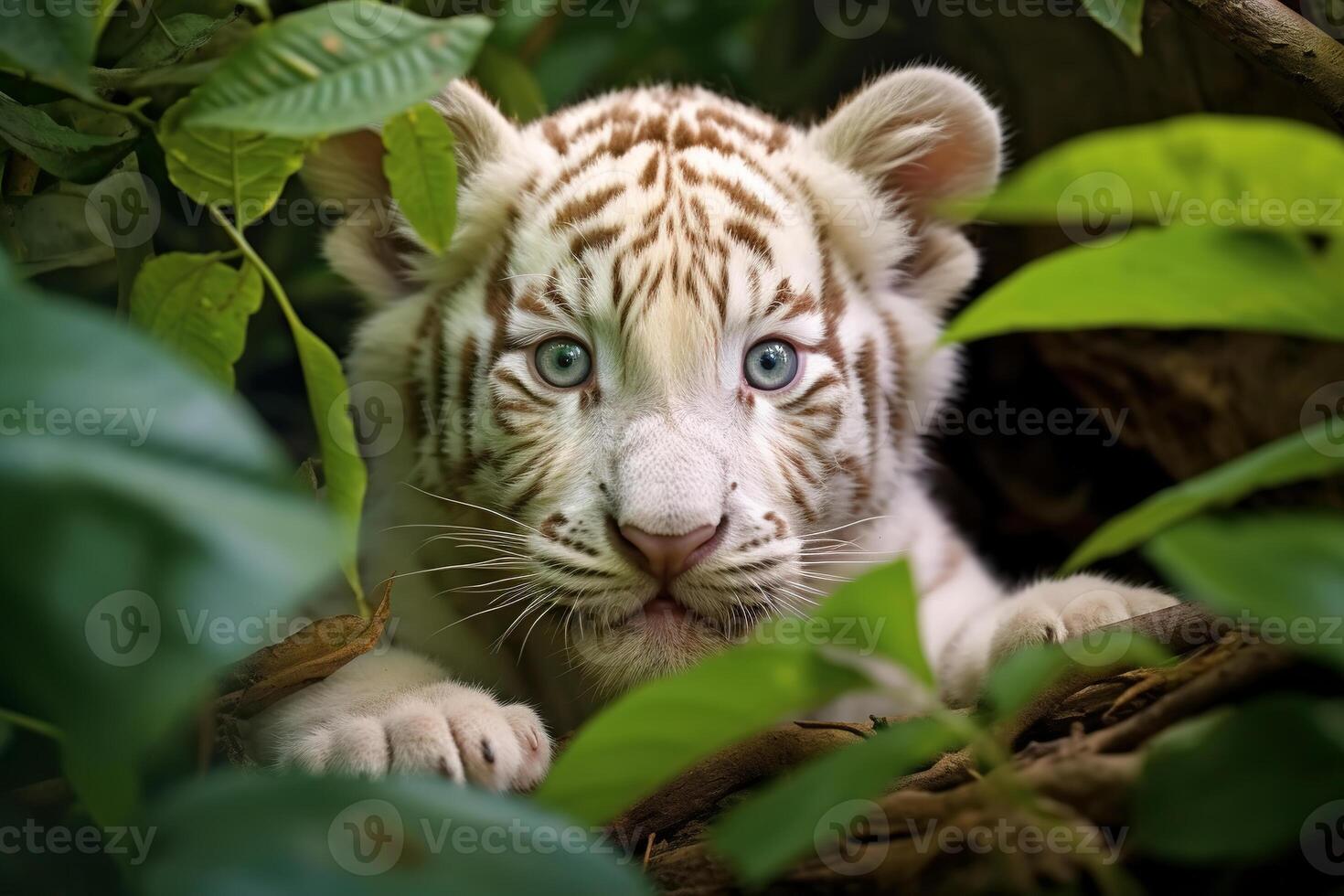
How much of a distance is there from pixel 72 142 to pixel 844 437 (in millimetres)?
1470

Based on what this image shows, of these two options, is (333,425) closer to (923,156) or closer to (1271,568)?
(1271,568)

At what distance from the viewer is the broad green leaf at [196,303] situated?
1526mm

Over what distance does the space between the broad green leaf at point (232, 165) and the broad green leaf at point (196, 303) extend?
0.09 meters

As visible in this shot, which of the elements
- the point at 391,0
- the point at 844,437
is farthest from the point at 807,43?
the point at 844,437

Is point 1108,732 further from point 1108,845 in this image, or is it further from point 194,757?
point 194,757

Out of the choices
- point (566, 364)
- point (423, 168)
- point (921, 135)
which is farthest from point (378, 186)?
point (921, 135)

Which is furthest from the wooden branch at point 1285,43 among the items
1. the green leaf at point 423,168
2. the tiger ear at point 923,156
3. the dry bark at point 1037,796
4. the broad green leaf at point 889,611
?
the broad green leaf at point 889,611

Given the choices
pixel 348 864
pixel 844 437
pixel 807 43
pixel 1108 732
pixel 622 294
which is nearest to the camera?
pixel 348 864

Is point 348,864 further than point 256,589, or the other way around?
point 348,864

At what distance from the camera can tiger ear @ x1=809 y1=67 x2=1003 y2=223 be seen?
238 cm

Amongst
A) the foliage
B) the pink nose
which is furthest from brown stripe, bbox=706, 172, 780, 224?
the foliage

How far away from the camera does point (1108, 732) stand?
1268 millimetres

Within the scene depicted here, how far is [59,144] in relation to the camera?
1.61 metres

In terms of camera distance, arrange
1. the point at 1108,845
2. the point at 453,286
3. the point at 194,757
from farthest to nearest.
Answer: the point at 453,286
the point at 194,757
the point at 1108,845
